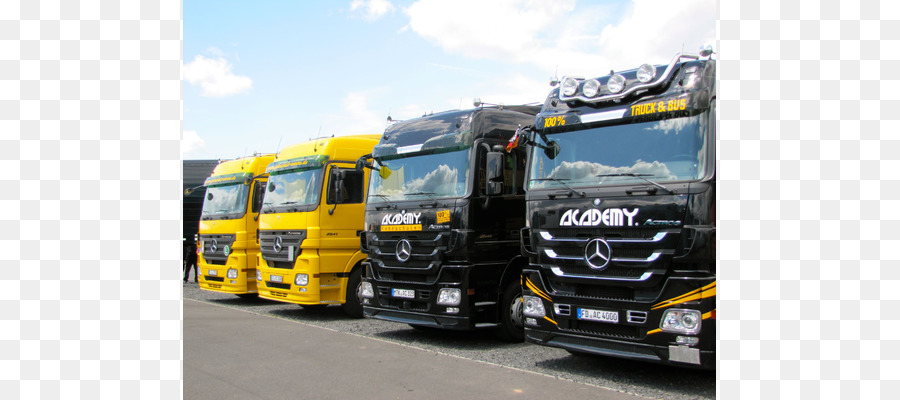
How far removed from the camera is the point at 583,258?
21.6ft

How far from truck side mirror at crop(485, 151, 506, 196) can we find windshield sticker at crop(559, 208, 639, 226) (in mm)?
1489

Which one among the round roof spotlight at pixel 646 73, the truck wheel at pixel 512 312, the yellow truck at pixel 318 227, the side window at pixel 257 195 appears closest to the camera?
the round roof spotlight at pixel 646 73

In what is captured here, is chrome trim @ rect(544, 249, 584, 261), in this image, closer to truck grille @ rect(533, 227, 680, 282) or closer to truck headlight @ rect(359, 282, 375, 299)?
truck grille @ rect(533, 227, 680, 282)

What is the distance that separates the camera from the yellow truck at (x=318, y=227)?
440 inches

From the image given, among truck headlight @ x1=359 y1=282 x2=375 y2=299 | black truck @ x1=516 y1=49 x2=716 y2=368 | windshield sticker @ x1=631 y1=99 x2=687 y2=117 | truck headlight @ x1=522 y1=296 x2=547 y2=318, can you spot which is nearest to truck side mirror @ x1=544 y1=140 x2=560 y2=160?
black truck @ x1=516 y1=49 x2=716 y2=368

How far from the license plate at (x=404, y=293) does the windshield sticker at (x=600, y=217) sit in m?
2.85

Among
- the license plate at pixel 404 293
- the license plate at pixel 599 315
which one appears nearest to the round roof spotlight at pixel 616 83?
the license plate at pixel 599 315

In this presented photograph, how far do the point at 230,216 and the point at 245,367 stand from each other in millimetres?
6797

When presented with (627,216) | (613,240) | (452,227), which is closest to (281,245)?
(452,227)

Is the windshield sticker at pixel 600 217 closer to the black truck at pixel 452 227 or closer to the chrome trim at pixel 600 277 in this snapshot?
the chrome trim at pixel 600 277

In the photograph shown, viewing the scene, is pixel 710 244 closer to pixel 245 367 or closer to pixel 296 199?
pixel 245 367

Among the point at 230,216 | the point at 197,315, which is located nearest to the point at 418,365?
the point at 197,315

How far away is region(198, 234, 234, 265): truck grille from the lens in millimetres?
13852

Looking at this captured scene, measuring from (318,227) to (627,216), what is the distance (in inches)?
242
